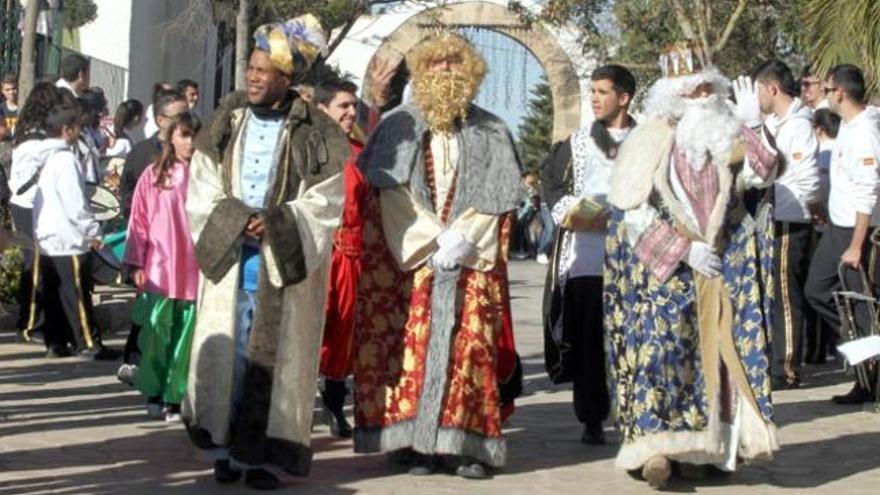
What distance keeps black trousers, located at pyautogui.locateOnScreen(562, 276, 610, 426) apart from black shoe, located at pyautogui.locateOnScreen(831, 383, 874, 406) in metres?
2.37

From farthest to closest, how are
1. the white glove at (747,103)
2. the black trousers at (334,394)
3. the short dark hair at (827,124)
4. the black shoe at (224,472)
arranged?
the short dark hair at (827,124) < the black trousers at (334,394) < the white glove at (747,103) < the black shoe at (224,472)

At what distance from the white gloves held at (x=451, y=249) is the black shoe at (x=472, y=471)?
856 millimetres

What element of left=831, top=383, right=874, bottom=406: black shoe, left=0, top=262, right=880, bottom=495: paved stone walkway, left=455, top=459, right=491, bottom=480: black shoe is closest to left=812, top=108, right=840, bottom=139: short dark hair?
left=0, top=262, right=880, bottom=495: paved stone walkway

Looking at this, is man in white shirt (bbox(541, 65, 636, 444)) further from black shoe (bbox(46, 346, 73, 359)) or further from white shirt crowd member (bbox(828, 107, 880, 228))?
black shoe (bbox(46, 346, 73, 359))

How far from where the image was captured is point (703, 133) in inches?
332

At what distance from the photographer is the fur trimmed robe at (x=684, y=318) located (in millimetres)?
8367

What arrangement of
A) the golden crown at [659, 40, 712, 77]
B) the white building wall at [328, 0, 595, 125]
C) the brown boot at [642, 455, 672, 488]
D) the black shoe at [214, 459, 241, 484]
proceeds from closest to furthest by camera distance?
1. the black shoe at [214, 459, 241, 484]
2. the brown boot at [642, 455, 672, 488]
3. the golden crown at [659, 40, 712, 77]
4. the white building wall at [328, 0, 595, 125]

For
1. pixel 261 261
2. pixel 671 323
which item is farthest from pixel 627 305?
pixel 261 261

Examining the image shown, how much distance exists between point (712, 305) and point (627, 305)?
1.24ft

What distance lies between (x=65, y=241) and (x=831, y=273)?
4790 mm

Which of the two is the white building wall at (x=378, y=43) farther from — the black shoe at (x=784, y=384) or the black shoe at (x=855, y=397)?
the black shoe at (x=855, y=397)

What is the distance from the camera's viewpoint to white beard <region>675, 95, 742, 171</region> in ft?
27.7

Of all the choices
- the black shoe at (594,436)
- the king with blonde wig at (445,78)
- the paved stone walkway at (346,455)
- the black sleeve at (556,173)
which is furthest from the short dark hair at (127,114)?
the king with blonde wig at (445,78)

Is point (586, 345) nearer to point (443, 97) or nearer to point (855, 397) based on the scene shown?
point (443, 97)
